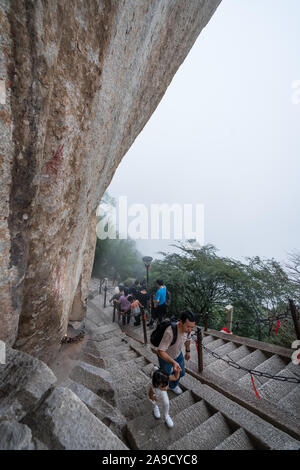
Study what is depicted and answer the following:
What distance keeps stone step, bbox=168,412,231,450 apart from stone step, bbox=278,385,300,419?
3.69 ft

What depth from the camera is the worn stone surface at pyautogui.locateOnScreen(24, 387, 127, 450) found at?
60.0 inches

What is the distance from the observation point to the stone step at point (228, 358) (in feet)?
12.7

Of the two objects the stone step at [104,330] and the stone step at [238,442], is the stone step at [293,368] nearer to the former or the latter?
the stone step at [238,442]

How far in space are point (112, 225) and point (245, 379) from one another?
16.8 metres

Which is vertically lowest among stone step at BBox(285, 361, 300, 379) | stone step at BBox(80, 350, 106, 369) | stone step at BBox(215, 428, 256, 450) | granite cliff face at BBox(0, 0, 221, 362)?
stone step at BBox(80, 350, 106, 369)

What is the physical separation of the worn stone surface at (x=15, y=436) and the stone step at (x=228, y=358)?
330 cm

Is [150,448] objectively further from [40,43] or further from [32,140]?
[40,43]

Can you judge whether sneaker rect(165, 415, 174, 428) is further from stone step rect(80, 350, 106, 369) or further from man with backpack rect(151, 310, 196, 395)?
stone step rect(80, 350, 106, 369)

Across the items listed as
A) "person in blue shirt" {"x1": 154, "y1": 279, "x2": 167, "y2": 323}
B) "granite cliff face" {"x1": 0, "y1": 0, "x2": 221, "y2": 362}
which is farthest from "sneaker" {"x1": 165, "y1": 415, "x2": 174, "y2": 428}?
"person in blue shirt" {"x1": 154, "y1": 279, "x2": 167, "y2": 323}

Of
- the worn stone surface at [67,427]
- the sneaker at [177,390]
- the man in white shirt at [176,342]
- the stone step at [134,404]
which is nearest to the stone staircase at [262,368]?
the sneaker at [177,390]

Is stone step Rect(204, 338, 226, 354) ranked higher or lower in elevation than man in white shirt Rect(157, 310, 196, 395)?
lower
